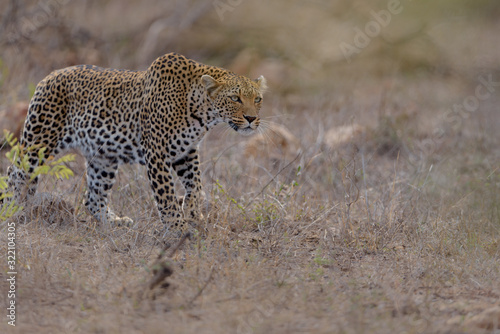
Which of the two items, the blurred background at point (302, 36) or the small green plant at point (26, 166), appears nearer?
the small green plant at point (26, 166)

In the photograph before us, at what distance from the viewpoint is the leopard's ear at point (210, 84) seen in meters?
6.44

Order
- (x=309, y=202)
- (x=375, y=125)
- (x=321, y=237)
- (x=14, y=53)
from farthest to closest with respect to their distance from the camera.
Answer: (x=14, y=53)
(x=375, y=125)
(x=309, y=202)
(x=321, y=237)

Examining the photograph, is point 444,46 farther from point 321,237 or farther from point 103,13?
point 321,237

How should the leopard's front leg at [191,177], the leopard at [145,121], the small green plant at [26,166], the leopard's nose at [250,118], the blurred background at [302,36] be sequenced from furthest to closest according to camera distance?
the blurred background at [302,36], the leopard's front leg at [191,177], the leopard at [145,121], the leopard's nose at [250,118], the small green plant at [26,166]

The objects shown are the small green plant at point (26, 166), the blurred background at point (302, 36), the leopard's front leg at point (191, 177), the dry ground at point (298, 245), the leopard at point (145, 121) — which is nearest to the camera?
the dry ground at point (298, 245)

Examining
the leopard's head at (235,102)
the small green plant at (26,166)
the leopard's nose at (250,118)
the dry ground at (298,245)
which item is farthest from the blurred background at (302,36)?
the small green plant at (26,166)

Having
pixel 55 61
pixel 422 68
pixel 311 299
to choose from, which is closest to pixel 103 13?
pixel 55 61

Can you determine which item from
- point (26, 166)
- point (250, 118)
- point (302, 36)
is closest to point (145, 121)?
point (250, 118)

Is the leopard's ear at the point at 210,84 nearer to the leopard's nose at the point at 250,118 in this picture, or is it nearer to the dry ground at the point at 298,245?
the leopard's nose at the point at 250,118

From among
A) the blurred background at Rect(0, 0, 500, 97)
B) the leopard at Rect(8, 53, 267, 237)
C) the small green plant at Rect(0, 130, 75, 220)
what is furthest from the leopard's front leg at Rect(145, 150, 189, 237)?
the blurred background at Rect(0, 0, 500, 97)

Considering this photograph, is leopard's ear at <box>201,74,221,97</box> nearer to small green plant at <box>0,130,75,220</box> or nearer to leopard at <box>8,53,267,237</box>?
leopard at <box>8,53,267,237</box>

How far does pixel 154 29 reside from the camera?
55.1 feet

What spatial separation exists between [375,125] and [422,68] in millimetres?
6315

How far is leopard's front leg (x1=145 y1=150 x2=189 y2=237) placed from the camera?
663cm
